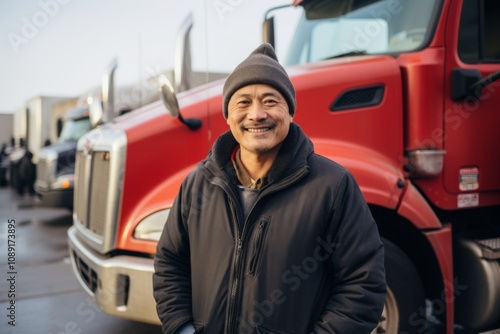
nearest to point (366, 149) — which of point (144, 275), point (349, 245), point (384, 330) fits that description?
point (384, 330)

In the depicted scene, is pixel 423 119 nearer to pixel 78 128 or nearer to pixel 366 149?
pixel 366 149

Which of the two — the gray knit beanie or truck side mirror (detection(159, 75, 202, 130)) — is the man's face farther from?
truck side mirror (detection(159, 75, 202, 130))

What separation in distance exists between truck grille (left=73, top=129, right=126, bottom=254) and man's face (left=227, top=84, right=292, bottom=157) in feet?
3.76

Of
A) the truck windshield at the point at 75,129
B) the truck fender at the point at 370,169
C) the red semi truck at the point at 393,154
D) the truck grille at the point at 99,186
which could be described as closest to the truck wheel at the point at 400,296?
the red semi truck at the point at 393,154

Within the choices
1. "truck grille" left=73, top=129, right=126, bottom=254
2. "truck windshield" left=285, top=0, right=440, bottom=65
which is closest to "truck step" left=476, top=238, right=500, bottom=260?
"truck windshield" left=285, top=0, right=440, bottom=65

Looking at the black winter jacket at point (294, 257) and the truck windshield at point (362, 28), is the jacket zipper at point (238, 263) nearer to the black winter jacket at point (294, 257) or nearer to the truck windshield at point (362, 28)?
the black winter jacket at point (294, 257)

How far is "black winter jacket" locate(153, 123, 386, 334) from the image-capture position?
1540 millimetres

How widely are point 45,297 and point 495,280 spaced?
398cm

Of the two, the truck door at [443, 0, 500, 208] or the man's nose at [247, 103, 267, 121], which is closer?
the man's nose at [247, 103, 267, 121]

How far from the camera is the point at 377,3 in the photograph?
3.01 m

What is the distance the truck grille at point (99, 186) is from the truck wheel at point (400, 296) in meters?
1.57

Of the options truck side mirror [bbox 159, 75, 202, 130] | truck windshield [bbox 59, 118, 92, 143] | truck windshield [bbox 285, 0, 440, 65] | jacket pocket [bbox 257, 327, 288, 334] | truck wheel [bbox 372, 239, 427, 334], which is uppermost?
truck windshield [bbox 285, 0, 440, 65]

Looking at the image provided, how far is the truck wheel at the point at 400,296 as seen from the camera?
2.54 metres

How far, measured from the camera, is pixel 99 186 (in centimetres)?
292
